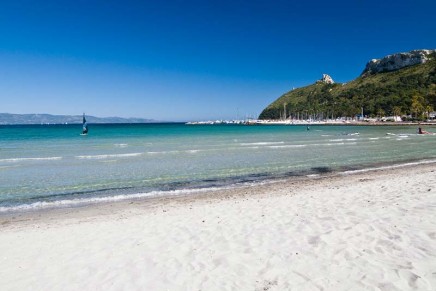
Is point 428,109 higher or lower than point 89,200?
higher

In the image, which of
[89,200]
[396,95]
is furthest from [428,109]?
[89,200]

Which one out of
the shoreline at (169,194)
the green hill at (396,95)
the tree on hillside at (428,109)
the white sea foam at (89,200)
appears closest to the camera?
the shoreline at (169,194)

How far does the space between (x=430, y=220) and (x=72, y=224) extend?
951 cm

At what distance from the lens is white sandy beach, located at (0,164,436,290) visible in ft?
17.1

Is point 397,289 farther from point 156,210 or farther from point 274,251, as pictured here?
point 156,210

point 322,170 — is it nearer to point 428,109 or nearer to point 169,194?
point 169,194

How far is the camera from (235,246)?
6.70m

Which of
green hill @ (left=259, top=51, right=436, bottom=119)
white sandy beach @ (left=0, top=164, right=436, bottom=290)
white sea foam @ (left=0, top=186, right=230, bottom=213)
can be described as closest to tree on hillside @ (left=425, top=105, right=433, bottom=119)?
green hill @ (left=259, top=51, right=436, bottom=119)

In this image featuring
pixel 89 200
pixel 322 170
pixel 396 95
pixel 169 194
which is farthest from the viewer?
pixel 396 95

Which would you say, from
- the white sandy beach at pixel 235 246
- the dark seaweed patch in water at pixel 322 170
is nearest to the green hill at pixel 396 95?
the dark seaweed patch in water at pixel 322 170

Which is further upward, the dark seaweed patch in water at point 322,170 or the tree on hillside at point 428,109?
the tree on hillside at point 428,109

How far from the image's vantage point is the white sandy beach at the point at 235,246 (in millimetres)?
5211

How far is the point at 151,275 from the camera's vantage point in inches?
218

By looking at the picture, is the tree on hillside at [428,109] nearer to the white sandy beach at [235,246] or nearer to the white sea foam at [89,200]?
the white sandy beach at [235,246]
